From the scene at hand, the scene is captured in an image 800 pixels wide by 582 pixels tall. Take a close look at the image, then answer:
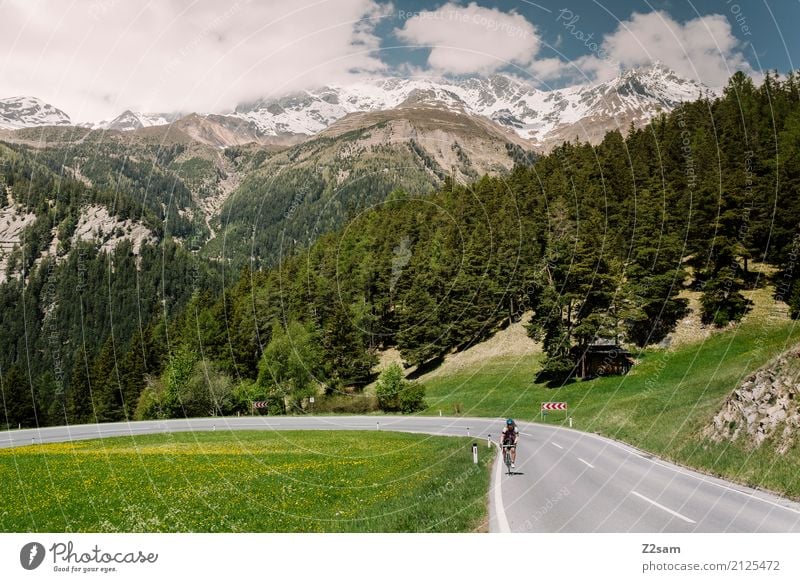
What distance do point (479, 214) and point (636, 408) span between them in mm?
52335

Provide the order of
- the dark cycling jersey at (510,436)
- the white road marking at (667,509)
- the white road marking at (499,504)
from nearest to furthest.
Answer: the white road marking at (499,504), the white road marking at (667,509), the dark cycling jersey at (510,436)

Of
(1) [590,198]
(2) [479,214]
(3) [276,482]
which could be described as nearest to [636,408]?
(3) [276,482]

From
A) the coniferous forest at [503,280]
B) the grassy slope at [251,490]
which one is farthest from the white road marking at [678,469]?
the coniferous forest at [503,280]

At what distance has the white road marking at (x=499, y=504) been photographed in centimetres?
1036

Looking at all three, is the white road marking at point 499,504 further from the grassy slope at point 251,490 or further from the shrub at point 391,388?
the shrub at point 391,388

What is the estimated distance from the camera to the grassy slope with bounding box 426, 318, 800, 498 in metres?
16.0

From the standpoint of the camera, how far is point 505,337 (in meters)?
74.7

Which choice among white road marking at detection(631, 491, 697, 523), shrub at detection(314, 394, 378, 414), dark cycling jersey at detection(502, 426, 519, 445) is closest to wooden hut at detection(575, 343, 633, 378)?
shrub at detection(314, 394, 378, 414)

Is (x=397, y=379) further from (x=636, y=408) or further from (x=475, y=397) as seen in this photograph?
(x=636, y=408)

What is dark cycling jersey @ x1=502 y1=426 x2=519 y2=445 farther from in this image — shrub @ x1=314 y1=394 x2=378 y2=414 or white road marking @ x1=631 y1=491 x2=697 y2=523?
shrub @ x1=314 y1=394 x2=378 y2=414

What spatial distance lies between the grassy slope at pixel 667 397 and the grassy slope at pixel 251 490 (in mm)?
7069

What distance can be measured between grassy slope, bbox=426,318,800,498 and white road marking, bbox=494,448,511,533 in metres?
5.65

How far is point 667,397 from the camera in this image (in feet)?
133

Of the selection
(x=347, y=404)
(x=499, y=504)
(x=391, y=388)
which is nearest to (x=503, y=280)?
(x=391, y=388)
